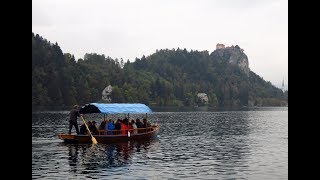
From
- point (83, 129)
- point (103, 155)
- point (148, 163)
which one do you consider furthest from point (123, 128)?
point (148, 163)

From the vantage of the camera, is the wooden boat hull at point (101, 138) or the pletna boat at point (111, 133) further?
the pletna boat at point (111, 133)

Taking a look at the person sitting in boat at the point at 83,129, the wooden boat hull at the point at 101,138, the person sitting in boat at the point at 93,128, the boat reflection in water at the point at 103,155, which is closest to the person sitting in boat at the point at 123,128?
the wooden boat hull at the point at 101,138

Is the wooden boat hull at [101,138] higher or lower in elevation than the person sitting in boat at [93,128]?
lower

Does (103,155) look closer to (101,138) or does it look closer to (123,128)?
(101,138)

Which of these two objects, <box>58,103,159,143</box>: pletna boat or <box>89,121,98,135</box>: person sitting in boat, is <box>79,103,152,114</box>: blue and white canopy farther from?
<box>89,121,98,135</box>: person sitting in boat

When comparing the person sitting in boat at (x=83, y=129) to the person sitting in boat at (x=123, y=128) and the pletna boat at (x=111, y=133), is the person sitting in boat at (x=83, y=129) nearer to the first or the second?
the pletna boat at (x=111, y=133)

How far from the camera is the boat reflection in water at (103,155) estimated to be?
2678cm

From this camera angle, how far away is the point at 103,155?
32.6 metres

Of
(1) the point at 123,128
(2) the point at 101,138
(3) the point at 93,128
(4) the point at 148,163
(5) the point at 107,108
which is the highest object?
(5) the point at 107,108

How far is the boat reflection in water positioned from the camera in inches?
1054

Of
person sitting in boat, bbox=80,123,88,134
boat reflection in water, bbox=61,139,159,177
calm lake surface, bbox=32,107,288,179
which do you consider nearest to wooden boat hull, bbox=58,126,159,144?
boat reflection in water, bbox=61,139,159,177

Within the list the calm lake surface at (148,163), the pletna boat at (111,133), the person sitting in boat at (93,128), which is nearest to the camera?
the calm lake surface at (148,163)

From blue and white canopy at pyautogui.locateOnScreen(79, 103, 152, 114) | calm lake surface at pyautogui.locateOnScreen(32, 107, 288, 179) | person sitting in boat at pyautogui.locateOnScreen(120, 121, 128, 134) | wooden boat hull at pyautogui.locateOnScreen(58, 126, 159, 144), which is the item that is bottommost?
calm lake surface at pyautogui.locateOnScreen(32, 107, 288, 179)
